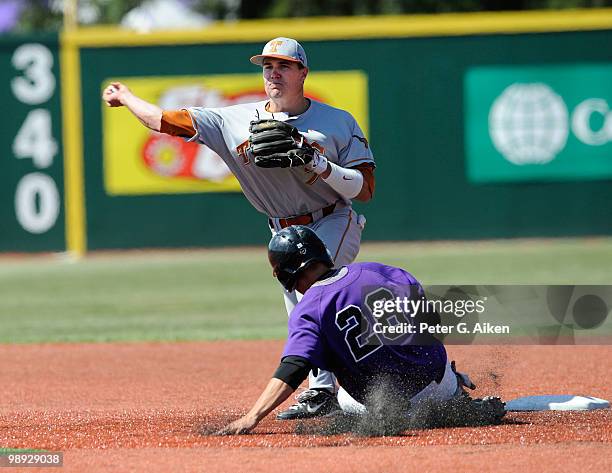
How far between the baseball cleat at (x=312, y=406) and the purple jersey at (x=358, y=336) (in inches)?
25.5

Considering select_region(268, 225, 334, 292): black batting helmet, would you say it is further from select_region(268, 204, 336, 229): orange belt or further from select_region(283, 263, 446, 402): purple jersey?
select_region(268, 204, 336, 229): orange belt

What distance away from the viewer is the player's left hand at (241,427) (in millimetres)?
4973

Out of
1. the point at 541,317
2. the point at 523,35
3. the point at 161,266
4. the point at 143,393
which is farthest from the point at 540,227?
the point at 541,317

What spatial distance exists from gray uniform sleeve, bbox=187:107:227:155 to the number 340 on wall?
468 inches

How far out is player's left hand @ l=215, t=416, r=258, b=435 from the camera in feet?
16.3

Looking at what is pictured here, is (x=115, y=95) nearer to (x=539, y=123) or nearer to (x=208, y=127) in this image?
(x=208, y=127)

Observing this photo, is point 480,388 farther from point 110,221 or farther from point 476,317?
point 110,221

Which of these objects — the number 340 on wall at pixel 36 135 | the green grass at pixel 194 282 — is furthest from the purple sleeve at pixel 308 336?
the number 340 on wall at pixel 36 135

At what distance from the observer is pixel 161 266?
1563 cm

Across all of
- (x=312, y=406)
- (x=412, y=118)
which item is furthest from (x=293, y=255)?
(x=412, y=118)

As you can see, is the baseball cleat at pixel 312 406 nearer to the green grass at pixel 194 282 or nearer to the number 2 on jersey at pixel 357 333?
the number 2 on jersey at pixel 357 333

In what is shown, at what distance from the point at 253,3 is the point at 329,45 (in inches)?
407

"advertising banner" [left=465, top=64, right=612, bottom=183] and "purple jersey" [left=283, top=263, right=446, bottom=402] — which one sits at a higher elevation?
"purple jersey" [left=283, top=263, right=446, bottom=402]

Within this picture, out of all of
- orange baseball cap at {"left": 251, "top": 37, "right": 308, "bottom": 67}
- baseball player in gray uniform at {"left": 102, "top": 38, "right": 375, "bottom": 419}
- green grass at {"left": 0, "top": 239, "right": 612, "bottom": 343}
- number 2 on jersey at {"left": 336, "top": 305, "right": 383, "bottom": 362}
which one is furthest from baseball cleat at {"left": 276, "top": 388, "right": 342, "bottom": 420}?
green grass at {"left": 0, "top": 239, "right": 612, "bottom": 343}
